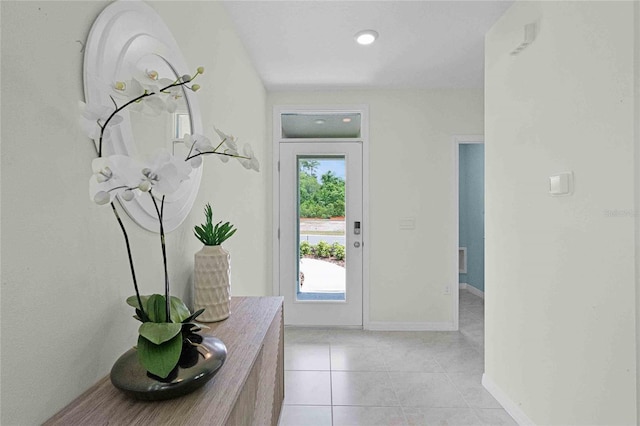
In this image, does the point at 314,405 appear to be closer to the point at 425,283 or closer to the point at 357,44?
the point at 425,283

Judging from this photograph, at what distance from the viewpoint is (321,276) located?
3.52 metres

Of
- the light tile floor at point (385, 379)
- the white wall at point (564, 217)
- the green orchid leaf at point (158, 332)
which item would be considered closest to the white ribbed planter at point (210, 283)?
the green orchid leaf at point (158, 332)

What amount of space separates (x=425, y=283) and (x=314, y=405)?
1.84m

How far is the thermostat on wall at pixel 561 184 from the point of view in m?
1.52

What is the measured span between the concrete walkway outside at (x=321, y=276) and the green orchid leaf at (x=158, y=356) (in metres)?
2.76

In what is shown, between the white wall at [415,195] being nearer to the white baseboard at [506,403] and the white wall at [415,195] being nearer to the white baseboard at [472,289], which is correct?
the white baseboard at [506,403]

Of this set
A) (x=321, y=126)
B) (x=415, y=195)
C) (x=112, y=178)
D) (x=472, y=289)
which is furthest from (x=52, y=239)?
(x=472, y=289)

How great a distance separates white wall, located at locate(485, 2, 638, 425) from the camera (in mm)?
1273

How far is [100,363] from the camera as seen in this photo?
2.91 feet

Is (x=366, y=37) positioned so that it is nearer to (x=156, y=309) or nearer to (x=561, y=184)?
(x=561, y=184)

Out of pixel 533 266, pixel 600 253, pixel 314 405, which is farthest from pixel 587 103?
pixel 314 405

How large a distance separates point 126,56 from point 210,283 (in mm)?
832

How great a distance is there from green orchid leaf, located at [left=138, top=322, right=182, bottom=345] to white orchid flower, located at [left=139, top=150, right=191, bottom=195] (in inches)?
12.1

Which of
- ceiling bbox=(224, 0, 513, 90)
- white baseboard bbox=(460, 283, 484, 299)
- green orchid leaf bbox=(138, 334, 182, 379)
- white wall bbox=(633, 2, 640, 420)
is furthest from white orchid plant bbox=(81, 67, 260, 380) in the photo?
white baseboard bbox=(460, 283, 484, 299)
